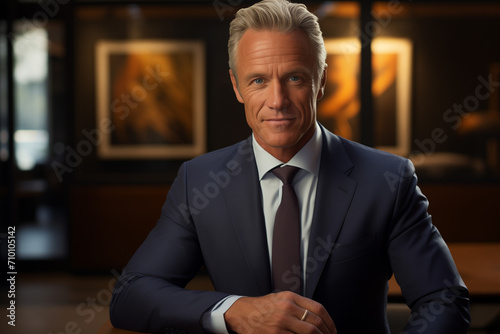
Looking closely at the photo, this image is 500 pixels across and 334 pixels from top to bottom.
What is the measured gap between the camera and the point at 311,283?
1442mm

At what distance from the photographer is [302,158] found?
155 cm

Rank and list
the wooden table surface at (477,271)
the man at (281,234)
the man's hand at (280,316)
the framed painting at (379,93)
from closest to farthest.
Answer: the man's hand at (280,316) → the man at (281,234) → the wooden table surface at (477,271) → the framed painting at (379,93)

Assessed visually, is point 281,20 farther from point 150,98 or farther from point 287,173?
point 150,98

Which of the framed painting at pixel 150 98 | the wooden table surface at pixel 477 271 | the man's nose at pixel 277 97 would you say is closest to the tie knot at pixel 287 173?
the man's nose at pixel 277 97

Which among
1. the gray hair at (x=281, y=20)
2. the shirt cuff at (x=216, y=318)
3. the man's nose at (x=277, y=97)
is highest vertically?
the gray hair at (x=281, y=20)

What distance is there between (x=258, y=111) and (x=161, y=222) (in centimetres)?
44

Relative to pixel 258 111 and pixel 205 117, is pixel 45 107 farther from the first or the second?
pixel 258 111

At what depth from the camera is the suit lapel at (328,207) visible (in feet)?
4.78

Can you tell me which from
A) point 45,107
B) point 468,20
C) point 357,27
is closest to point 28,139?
point 45,107

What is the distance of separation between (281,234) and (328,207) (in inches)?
5.6

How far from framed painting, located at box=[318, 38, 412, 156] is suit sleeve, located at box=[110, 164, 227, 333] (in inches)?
162

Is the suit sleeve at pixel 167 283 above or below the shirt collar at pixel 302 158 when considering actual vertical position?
below

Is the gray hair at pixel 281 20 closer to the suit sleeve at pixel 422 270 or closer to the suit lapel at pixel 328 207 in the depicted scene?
the suit lapel at pixel 328 207

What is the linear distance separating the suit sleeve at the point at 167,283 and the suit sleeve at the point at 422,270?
17.9 inches
